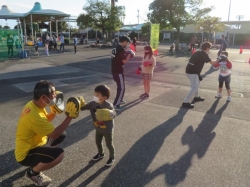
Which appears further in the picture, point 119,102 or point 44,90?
point 119,102

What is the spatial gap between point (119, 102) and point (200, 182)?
323cm

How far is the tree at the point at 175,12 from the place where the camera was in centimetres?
1978

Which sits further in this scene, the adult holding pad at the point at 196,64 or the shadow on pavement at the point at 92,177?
the adult holding pad at the point at 196,64

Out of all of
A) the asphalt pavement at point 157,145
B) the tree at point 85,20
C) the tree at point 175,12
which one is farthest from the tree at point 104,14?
the asphalt pavement at point 157,145

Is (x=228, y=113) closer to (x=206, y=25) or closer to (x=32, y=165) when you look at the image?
(x=32, y=165)

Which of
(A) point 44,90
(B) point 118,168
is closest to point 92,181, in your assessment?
(B) point 118,168

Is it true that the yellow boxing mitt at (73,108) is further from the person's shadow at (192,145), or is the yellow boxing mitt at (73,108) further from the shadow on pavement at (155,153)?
the person's shadow at (192,145)

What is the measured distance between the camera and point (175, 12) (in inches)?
792

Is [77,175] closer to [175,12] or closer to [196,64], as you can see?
[196,64]

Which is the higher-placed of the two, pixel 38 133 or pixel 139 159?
pixel 38 133

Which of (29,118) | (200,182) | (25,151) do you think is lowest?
(200,182)

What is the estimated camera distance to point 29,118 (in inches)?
96.0

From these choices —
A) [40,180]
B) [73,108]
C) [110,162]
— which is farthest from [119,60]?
[40,180]

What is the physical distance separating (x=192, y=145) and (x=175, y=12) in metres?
18.6
